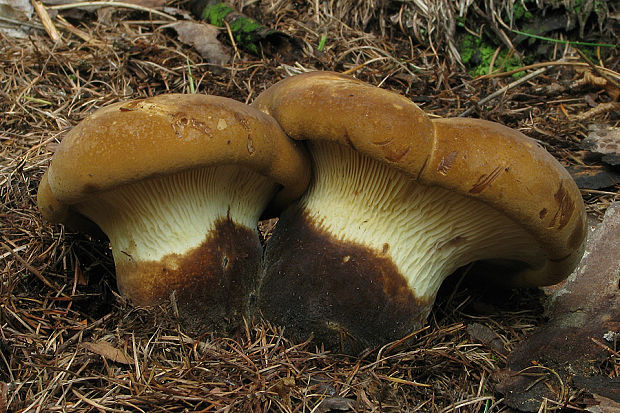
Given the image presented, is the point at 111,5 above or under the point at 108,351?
above

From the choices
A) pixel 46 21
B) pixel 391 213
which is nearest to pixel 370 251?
pixel 391 213

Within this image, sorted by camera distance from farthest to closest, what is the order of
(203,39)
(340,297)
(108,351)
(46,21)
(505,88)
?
(46,21) → (203,39) → (505,88) → (340,297) → (108,351)

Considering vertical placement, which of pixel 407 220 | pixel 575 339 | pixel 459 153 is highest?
pixel 459 153

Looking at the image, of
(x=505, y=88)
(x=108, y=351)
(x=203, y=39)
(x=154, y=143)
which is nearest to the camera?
(x=154, y=143)

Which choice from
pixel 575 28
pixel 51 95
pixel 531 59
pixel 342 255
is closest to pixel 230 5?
pixel 51 95

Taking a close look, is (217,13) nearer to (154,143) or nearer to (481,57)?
(481,57)

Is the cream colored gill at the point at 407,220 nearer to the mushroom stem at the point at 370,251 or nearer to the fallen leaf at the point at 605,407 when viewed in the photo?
the mushroom stem at the point at 370,251

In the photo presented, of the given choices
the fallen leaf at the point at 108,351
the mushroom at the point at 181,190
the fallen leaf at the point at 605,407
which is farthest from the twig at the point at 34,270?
the fallen leaf at the point at 605,407
